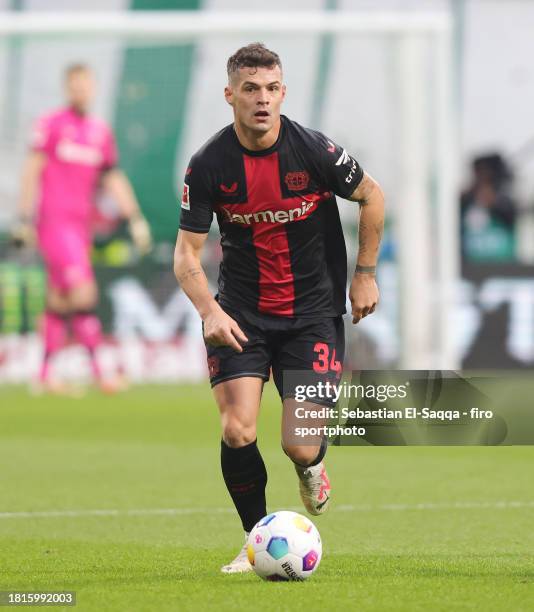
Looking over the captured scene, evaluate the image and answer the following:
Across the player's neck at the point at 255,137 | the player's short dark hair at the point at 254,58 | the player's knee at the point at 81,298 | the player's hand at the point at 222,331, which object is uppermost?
the player's short dark hair at the point at 254,58

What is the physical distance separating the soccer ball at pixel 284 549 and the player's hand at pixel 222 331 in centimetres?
69

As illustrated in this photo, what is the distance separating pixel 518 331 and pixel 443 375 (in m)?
11.4

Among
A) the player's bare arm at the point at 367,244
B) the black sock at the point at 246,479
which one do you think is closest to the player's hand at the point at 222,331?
the black sock at the point at 246,479

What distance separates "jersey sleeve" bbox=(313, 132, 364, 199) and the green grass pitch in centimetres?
148

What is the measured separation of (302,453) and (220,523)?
1.48m

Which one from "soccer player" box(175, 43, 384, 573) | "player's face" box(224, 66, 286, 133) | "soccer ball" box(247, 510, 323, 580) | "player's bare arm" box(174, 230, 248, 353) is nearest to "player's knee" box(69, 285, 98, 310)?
"soccer player" box(175, 43, 384, 573)

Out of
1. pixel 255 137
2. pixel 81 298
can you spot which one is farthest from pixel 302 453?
pixel 81 298

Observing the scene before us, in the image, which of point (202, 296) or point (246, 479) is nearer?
point (202, 296)

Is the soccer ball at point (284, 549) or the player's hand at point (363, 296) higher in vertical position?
the player's hand at point (363, 296)

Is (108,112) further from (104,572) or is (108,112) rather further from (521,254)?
(104,572)

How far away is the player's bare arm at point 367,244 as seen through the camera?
19.2ft

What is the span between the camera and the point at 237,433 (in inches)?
224

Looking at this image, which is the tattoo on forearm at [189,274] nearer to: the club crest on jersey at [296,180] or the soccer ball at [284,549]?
the club crest on jersey at [296,180]

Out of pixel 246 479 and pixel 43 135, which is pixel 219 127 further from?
pixel 246 479
